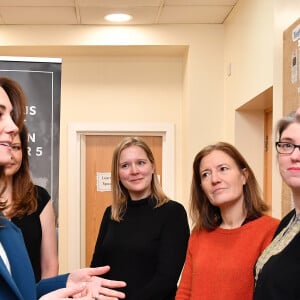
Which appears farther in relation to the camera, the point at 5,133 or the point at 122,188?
the point at 122,188

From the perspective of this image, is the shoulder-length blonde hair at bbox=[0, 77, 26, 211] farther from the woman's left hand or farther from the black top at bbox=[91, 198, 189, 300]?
the black top at bbox=[91, 198, 189, 300]

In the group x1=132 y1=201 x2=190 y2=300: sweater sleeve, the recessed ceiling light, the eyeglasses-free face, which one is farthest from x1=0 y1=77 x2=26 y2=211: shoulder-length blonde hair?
the recessed ceiling light

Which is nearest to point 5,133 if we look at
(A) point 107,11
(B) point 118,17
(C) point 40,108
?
(C) point 40,108

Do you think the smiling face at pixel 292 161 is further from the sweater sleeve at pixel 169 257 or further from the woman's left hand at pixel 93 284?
the sweater sleeve at pixel 169 257

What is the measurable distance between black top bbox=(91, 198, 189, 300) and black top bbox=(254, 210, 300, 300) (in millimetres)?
782

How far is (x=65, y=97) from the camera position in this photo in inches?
181

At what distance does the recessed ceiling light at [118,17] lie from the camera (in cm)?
399

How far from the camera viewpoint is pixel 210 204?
2061 mm

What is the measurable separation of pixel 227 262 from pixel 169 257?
42cm

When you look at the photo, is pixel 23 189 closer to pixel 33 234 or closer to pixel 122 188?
pixel 33 234

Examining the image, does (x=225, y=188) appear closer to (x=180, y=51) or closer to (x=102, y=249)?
(x=102, y=249)

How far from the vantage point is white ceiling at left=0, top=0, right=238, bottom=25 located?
12.1 feet

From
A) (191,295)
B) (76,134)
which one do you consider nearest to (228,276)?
(191,295)

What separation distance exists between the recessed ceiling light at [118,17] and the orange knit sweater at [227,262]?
250 cm
